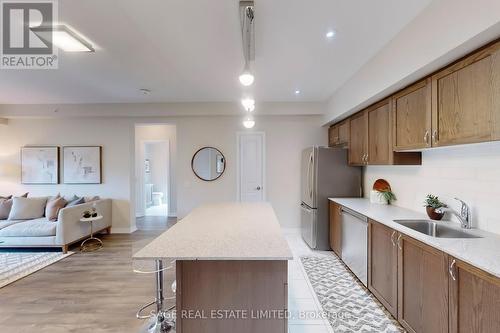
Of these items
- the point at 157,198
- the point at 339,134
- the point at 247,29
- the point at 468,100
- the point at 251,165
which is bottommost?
the point at 157,198

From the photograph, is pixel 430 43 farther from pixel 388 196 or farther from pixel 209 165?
pixel 209 165

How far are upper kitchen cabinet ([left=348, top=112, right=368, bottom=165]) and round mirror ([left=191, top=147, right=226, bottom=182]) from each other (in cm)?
256

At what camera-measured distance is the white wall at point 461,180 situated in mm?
1966

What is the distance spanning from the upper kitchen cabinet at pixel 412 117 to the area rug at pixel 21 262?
4.98m

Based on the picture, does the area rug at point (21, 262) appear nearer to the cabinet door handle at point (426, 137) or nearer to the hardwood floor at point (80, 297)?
the hardwood floor at point (80, 297)

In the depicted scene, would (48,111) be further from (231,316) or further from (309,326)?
(309,326)

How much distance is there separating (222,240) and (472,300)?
1.54 metres

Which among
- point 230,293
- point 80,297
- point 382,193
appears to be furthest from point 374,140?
point 80,297

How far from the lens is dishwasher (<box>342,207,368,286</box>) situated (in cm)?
286

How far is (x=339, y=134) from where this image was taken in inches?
183

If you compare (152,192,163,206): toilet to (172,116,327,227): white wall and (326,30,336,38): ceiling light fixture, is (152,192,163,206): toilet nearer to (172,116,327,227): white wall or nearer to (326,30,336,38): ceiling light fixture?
(172,116,327,227): white wall

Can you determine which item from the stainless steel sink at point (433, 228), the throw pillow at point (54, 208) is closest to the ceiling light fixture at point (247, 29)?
the stainless steel sink at point (433, 228)

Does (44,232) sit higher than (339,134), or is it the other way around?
(339,134)

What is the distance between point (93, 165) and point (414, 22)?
5877mm
